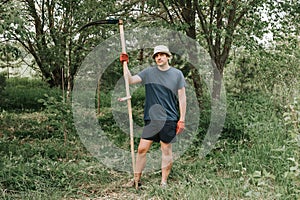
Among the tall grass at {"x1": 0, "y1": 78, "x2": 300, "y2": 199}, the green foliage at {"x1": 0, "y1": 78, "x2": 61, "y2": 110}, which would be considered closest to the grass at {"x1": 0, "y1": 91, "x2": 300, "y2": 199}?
the tall grass at {"x1": 0, "y1": 78, "x2": 300, "y2": 199}

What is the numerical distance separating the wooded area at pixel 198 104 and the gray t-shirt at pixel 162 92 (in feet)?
2.53

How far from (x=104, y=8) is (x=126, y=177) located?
2951 millimetres

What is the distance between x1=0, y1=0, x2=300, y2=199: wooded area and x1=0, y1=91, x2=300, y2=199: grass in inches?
0.6

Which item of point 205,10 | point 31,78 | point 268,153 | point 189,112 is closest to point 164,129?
point 268,153

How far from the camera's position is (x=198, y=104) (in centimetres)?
698

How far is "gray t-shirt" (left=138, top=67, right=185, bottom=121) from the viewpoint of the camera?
4.30 m

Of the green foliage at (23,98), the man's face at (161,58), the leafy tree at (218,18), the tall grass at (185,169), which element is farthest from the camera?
the green foliage at (23,98)

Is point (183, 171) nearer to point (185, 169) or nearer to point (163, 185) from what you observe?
point (185, 169)

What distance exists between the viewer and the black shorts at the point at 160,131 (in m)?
4.34

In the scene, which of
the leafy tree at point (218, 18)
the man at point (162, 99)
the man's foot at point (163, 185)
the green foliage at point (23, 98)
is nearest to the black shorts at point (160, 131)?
the man at point (162, 99)

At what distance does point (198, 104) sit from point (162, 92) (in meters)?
2.76

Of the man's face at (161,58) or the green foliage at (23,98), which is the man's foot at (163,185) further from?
the green foliage at (23,98)

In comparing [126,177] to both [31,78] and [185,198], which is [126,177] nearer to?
[185,198]

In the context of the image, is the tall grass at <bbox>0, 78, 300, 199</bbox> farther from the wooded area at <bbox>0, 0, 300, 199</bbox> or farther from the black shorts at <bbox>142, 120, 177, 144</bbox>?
the black shorts at <bbox>142, 120, 177, 144</bbox>
